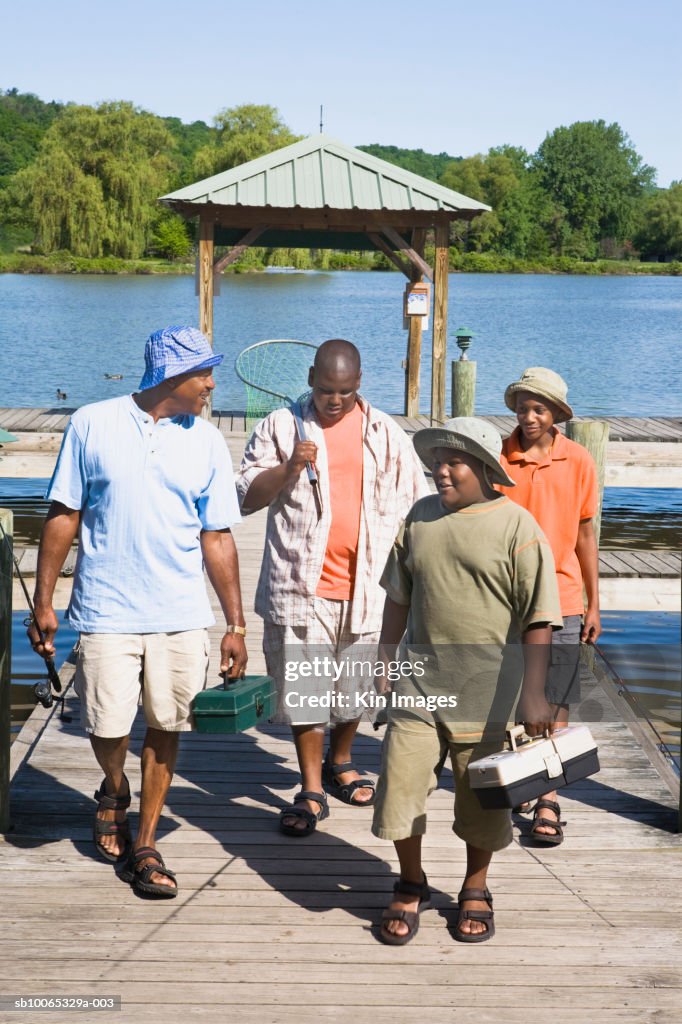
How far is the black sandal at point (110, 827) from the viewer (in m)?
4.39

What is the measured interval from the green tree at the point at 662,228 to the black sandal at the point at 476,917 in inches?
4914

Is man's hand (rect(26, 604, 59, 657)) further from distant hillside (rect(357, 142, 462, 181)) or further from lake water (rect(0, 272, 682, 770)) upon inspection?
distant hillside (rect(357, 142, 462, 181))

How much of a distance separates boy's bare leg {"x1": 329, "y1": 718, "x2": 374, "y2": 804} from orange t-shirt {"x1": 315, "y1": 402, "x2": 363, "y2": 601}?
0.64 m

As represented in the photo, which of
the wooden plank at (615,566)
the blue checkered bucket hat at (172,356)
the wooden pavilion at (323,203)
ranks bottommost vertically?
the wooden plank at (615,566)

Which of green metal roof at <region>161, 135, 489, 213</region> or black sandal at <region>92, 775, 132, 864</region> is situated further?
green metal roof at <region>161, 135, 489, 213</region>

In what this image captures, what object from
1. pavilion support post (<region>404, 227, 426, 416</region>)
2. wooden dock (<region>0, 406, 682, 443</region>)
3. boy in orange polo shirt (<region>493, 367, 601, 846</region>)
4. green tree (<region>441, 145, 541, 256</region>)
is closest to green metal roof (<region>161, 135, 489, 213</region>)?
pavilion support post (<region>404, 227, 426, 416</region>)

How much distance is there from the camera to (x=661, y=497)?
17828 millimetres

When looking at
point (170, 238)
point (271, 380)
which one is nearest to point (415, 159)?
point (170, 238)

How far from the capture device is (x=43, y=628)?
158 inches

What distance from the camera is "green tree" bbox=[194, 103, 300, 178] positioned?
72800 millimetres

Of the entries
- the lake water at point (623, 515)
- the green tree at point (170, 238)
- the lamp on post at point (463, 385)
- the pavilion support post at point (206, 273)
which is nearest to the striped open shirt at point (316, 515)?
the lake water at point (623, 515)

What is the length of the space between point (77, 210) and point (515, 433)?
215ft

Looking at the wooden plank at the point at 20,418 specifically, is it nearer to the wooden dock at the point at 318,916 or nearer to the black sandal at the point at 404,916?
the wooden dock at the point at 318,916

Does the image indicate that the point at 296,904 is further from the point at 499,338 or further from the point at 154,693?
the point at 499,338
